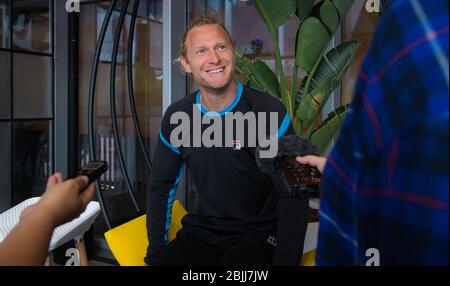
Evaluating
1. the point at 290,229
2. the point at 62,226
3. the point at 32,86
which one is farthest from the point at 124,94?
the point at 290,229

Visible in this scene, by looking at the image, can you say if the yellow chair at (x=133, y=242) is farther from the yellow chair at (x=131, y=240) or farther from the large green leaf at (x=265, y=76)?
the large green leaf at (x=265, y=76)

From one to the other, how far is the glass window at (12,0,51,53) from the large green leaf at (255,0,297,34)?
1631 mm

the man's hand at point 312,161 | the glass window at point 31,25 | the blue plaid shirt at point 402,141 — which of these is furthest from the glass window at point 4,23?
the blue plaid shirt at point 402,141

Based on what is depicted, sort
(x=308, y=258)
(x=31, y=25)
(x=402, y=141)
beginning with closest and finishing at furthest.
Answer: (x=402, y=141) < (x=308, y=258) < (x=31, y=25)

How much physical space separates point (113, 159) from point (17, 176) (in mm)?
585

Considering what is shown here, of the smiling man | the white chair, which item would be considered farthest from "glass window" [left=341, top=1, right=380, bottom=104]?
the white chair

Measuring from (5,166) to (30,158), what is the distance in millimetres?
179

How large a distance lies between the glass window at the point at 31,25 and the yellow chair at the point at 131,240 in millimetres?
1711

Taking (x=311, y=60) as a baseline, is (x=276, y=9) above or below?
above

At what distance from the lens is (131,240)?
1.56 meters

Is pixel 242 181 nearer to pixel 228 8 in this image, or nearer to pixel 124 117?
pixel 228 8

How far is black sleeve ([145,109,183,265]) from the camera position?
1.52 meters

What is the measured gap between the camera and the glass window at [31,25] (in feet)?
9.11

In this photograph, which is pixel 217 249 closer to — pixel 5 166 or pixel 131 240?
pixel 131 240
